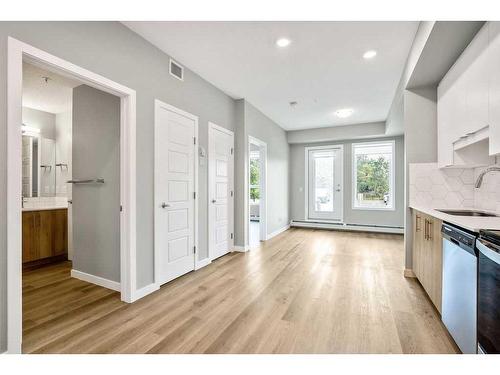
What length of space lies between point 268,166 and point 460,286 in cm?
407

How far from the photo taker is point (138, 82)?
2461mm

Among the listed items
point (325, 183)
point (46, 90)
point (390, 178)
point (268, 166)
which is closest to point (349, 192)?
point (325, 183)

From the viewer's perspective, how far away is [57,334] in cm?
184

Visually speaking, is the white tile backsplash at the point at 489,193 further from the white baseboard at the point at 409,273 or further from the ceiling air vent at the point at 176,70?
the ceiling air vent at the point at 176,70

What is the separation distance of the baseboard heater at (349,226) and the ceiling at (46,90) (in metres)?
5.72

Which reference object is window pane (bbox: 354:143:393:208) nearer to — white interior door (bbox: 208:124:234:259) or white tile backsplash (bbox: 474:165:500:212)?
white tile backsplash (bbox: 474:165:500:212)

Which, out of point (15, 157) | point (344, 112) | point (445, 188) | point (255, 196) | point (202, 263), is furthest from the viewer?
point (255, 196)

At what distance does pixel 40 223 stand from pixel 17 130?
2597 millimetres

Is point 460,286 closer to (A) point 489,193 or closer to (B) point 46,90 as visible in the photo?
(A) point 489,193

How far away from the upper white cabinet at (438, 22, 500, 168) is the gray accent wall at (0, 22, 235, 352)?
2.90 m

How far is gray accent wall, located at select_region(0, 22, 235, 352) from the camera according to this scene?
1.51m
